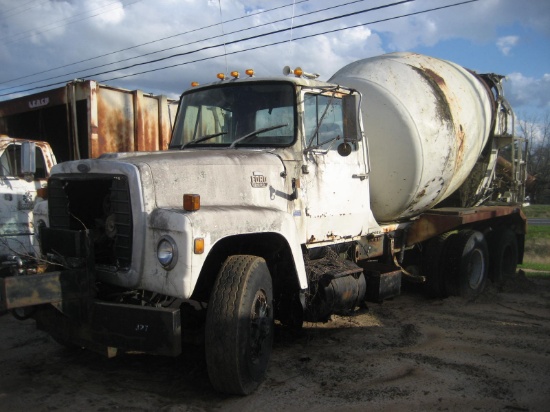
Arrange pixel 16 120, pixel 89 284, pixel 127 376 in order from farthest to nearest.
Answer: pixel 16 120, pixel 127 376, pixel 89 284

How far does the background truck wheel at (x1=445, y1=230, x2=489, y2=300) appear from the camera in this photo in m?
7.60

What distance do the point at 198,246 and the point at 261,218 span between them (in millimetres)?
783

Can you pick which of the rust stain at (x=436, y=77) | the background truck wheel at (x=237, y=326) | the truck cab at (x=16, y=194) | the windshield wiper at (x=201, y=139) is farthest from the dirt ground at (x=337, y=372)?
the rust stain at (x=436, y=77)

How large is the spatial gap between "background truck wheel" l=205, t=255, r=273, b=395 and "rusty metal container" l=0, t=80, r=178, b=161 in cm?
433

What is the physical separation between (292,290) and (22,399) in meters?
2.42

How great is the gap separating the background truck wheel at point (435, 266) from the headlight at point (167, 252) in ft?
16.5

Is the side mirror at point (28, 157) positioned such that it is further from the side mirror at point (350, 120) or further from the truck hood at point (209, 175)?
the side mirror at point (350, 120)

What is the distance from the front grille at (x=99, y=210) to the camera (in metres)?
3.97

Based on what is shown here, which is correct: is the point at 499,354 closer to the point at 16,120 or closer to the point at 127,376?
the point at 127,376

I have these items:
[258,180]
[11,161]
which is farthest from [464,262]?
[11,161]

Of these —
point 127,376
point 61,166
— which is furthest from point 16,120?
point 127,376

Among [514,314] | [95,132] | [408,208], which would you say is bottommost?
[514,314]

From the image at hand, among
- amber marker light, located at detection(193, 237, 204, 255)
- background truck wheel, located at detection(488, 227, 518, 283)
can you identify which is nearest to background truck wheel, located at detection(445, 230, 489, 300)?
background truck wheel, located at detection(488, 227, 518, 283)

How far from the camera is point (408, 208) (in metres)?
7.18
